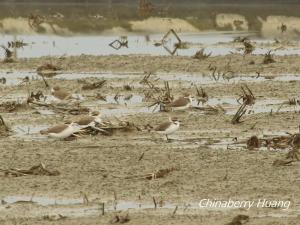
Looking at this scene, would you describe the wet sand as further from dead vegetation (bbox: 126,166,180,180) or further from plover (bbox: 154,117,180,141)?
plover (bbox: 154,117,180,141)

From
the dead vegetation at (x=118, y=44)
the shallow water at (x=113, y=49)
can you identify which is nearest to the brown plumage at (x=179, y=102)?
the shallow water at (x=113, y=49)

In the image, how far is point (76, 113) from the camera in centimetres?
1644

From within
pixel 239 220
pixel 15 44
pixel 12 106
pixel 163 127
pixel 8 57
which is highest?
pixel 239 220

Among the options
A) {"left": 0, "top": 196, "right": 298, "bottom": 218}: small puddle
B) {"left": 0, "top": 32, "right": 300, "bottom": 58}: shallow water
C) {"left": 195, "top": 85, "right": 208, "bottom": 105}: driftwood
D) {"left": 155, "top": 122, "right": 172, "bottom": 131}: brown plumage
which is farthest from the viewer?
{"left": 0, "top": 32, "right": 300, "bottom": 58}: shallow water

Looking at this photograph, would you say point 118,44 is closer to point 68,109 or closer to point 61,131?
point 68,109

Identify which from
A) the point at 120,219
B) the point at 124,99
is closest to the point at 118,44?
the point at 124,99

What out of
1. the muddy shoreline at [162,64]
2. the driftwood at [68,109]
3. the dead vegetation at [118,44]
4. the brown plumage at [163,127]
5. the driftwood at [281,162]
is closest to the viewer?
the driftwood at [281,162]

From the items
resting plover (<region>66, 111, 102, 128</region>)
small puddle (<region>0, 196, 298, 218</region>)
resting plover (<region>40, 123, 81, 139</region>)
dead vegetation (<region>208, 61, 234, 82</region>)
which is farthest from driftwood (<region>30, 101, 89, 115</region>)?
small puddle (<region>0, 196, 298, 218</region>)

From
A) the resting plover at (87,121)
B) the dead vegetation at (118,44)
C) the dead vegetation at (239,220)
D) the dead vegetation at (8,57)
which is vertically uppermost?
the dead vegetation at (239,220)

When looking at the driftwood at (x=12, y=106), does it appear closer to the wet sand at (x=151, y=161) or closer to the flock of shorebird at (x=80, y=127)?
the wet sand at (x=151, y=161)

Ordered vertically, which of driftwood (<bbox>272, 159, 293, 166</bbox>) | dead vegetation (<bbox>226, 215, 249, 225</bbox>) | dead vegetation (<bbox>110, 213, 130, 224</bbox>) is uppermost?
dead vegetation (<bbox>226, 215, 249, 225</bbox>)

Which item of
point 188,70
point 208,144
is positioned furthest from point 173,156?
point 188,70

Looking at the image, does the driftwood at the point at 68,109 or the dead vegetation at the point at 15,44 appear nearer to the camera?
the driftwood at the point at 68,109

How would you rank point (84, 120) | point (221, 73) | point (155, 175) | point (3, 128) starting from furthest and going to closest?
point (221, 73) → point (3, 128) → point (84, 120) → point (155, 175)
